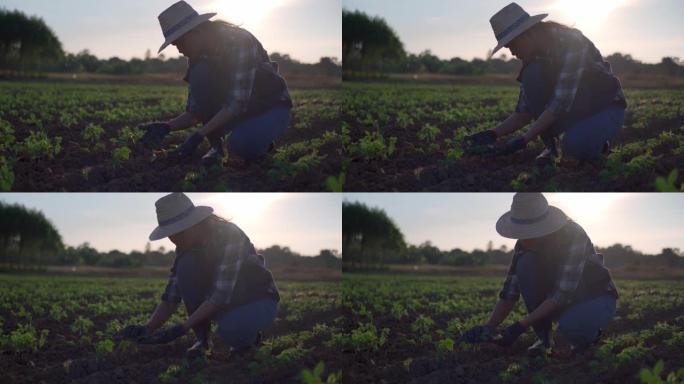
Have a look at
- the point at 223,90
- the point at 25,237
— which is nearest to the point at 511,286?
the point at 223,90

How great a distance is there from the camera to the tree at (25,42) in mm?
5789

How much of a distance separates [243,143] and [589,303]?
7.62ft

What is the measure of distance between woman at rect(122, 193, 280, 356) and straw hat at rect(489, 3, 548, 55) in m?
1.99

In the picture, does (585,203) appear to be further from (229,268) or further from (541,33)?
(229,268)

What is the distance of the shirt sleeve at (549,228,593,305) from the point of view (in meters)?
5.16

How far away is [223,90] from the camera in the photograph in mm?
5418

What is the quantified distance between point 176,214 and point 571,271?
→ 240cm

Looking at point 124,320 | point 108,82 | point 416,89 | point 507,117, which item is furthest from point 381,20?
point 124,320

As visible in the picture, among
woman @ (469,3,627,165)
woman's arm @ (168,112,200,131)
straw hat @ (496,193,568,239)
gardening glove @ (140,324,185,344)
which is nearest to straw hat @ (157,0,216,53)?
woman's arm @ (168,112,200,131)

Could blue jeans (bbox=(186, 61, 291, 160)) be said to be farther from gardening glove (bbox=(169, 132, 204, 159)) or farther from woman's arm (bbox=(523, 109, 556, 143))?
woman's arm (bbox=(523, 109, 556, 143))

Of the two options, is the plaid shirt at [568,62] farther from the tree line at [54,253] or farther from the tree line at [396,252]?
the tree line at [54,253]

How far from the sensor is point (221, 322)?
17.4 feet

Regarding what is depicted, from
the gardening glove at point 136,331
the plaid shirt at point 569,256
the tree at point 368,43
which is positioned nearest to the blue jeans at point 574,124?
the plaid shirt at point 569,256

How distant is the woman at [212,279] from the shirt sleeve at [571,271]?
5.57ft
